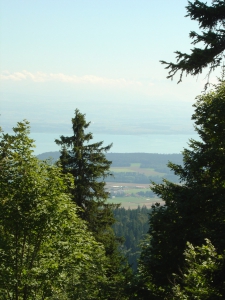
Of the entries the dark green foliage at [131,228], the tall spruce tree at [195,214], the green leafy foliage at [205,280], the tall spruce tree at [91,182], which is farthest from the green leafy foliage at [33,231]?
the dark green foliage at [131,228]

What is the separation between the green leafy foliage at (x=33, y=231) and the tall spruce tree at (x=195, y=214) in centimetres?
285

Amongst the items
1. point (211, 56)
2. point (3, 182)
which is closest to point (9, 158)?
point (3, 182)

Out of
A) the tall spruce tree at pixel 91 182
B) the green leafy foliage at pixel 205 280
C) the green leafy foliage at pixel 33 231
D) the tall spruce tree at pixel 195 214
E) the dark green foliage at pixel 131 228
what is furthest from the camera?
the dark green foliage at pixel 131 228

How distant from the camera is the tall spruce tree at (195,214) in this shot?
12.7 metres

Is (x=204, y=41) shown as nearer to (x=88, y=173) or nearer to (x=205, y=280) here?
(x=205, y=280)

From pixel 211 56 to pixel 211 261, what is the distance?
17.3 ft

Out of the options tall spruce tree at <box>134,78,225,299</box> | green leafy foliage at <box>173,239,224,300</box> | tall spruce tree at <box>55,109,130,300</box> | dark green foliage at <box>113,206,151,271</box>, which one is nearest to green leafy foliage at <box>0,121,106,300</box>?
tall spruce tree at <box>134,78,225,299</box>

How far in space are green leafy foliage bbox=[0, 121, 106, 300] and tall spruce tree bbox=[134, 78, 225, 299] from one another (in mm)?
2854

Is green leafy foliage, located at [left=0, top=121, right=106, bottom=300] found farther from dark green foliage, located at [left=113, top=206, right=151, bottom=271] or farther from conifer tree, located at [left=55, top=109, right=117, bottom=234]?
dark green foliage, located at [left=113, top=206, right=151, bottom=271]

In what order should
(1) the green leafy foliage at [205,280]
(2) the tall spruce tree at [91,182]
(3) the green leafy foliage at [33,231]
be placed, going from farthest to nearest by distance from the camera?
(2) the tall spruce tree at [91,182] < (3) the green leafy foliage at [33,231] < (1) the green leafy foliage at [205,280]

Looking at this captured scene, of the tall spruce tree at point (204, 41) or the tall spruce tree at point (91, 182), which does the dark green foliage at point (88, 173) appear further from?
the tall spruce tree at point (204, 41)

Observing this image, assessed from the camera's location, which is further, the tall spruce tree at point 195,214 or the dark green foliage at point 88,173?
the dark green foliage at point 88,173

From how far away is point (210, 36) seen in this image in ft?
33.5

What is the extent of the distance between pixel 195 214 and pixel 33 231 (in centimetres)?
548
